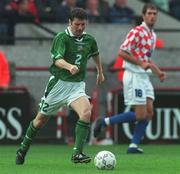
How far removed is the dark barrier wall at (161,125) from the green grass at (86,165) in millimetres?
969

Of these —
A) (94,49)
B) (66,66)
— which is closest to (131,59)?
(94,49)

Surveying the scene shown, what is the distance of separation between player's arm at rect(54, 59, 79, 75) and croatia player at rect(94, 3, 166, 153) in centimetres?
319

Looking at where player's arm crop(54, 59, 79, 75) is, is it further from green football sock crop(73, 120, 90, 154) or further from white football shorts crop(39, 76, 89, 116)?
green football sock crop(73, 120, 90, 154)

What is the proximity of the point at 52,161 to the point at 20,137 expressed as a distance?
523 centimetres

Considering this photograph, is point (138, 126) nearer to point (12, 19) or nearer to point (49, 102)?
point (49, 102)

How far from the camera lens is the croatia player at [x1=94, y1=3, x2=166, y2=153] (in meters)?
14.4

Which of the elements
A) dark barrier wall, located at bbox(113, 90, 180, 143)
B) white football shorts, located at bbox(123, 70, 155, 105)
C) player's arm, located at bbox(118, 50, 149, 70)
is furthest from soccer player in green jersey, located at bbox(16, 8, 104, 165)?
dark barrier wall, located at bbox(113, 90, 180, 143)

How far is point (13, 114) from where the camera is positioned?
696 inches

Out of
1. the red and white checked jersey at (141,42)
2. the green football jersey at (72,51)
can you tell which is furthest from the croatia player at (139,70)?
the green football jersey at (72,51)

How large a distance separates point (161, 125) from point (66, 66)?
7.12m

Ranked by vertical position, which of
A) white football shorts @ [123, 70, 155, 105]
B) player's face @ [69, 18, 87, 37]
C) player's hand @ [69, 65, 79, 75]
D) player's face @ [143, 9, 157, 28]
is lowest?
white football shorts @ [123, 70, 155, 105]

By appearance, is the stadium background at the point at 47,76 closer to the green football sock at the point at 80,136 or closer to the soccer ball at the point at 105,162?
the green football sock at the point at 80,136

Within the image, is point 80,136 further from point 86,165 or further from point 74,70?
point 74,70

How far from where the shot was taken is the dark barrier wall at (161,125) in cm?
1781
